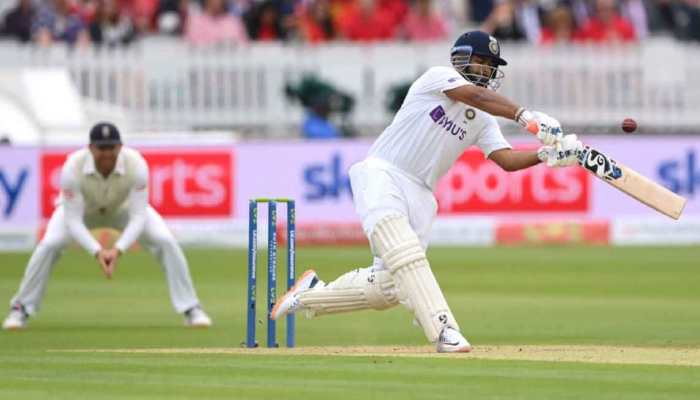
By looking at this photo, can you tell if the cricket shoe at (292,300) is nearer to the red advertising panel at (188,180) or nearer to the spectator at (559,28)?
the red advertising panel at (188,180)

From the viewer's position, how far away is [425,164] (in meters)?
8.78

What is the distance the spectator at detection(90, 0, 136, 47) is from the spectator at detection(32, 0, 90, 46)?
14 cm

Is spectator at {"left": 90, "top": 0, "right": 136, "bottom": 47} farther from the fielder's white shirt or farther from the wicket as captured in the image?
the wicket

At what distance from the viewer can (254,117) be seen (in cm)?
1961

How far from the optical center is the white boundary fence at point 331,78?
19469 millimetres

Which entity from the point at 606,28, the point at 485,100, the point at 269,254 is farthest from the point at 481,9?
the point at 485,100

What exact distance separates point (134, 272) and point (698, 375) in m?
8.60

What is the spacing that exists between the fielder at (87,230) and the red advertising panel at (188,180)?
20.6ft

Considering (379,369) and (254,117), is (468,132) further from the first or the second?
(254,117)

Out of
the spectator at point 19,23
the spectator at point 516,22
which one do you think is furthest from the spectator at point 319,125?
the spectator at point 19,23

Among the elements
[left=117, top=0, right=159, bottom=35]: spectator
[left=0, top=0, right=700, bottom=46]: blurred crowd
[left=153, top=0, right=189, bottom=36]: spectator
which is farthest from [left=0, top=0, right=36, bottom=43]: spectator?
[left=153, top=0, right=189, bottom=36]: spectator

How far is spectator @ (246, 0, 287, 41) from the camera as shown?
19747mm

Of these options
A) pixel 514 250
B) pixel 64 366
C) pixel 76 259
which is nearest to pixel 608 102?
pixel 514 250

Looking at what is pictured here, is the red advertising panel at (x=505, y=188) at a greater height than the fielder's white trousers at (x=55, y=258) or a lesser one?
lesser
